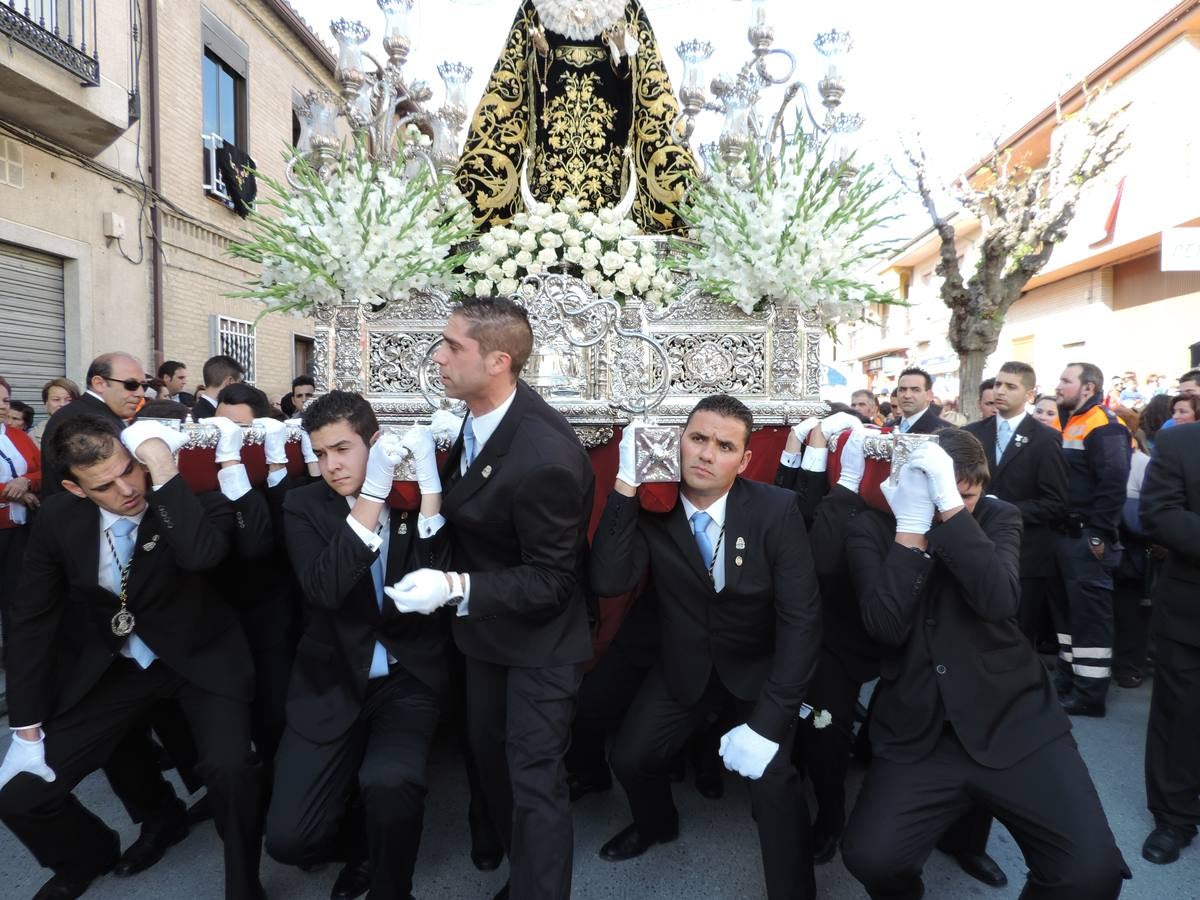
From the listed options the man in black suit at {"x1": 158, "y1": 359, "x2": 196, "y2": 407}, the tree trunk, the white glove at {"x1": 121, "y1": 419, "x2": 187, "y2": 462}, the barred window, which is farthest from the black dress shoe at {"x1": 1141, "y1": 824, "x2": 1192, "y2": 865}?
the tree trunk

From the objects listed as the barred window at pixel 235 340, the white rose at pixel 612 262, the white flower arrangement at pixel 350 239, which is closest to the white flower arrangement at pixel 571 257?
the white rose at pixel 612 262

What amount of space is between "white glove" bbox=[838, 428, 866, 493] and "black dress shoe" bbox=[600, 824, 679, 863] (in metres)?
1.49

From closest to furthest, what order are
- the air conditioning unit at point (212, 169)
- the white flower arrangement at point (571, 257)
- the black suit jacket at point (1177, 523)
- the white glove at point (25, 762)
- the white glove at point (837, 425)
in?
the white glove at point (25, 762) < the black suit jacket at point (1177, 523) < the white glove at point (837, 425) < the white flower arrangement at point (571, 257) < the air conditioning unit at point (212, 169)

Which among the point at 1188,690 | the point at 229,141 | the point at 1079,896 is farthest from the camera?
the point at 229,141

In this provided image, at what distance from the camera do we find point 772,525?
2693mm

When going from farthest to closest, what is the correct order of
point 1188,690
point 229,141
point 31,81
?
1. point 229,141
2. point 31,81
3. point 1188,690

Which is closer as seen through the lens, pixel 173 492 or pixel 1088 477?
pixel 173 492

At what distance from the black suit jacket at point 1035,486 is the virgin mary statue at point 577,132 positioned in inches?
94.3

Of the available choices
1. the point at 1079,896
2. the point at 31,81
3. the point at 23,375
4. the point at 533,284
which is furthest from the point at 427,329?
the point at 23,375

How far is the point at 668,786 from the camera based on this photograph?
2.93m

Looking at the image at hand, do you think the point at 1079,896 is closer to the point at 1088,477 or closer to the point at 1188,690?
the point at 1188,690

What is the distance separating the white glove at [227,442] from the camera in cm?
298

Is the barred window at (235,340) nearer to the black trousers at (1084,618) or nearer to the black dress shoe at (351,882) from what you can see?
the black dress shoe at (351,882)

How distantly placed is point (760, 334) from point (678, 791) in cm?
217
